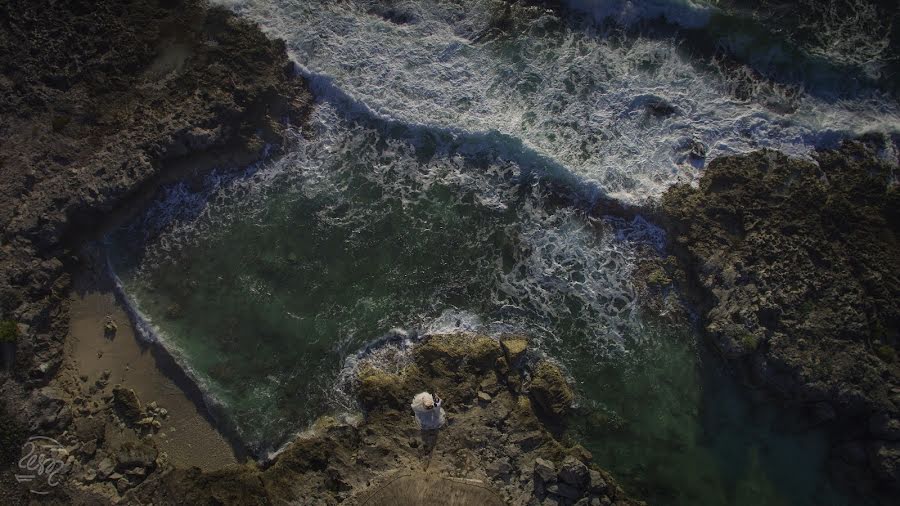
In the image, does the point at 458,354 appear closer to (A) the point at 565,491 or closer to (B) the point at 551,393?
(B) the point at 551,393

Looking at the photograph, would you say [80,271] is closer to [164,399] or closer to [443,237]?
[164,399]

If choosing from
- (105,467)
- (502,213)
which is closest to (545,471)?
(502,213)

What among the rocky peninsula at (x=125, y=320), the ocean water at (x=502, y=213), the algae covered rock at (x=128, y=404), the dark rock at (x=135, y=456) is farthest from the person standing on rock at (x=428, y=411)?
the algae covered rock at (x=128, y=404)

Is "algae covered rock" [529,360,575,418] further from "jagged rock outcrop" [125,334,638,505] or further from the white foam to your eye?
the white foam

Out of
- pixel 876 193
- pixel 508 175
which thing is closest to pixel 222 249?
pixel 508 175

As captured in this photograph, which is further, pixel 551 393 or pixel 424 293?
pixel 424 293

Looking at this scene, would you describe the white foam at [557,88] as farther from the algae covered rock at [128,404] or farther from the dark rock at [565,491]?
the algae covered rock at [128,404]
